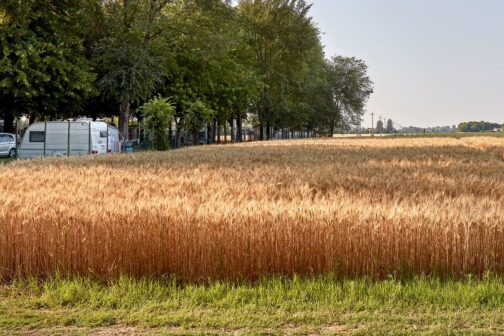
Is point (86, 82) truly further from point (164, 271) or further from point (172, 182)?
point (164, 271)

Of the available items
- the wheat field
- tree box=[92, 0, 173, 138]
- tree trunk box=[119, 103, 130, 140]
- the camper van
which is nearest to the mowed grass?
the wheat field

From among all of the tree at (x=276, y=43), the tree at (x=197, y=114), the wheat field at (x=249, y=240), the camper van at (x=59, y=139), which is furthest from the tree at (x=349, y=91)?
the wheat field at (x=249, y=240)

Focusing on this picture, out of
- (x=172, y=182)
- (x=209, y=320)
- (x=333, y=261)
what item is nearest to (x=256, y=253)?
(x=333, y=261)

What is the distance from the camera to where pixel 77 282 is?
5871 mm

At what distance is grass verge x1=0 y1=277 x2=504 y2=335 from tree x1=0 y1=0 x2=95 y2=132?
2888 cm

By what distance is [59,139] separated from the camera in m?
31.1

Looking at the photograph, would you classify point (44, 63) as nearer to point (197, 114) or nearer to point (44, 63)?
point (44, 63)

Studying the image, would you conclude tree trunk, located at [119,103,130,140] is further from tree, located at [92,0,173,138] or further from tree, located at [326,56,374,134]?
tree, located at [326,56,374,134]

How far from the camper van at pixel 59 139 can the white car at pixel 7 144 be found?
34.6 ft

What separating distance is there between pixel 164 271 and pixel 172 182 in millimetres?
4109

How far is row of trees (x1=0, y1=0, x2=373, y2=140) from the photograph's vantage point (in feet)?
116

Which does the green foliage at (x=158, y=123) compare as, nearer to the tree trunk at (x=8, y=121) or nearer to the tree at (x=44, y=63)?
the tree at (x=44, y=63)

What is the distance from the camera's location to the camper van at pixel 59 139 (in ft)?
100

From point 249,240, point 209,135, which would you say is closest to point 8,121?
point 209,135
